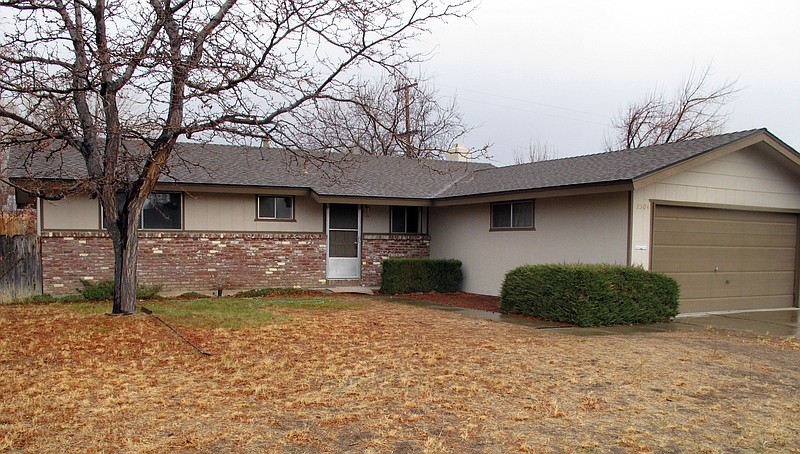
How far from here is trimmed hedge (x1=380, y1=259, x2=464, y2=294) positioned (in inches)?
655

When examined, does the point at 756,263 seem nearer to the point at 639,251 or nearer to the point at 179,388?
the point at 639,251

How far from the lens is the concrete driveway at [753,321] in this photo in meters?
10.7

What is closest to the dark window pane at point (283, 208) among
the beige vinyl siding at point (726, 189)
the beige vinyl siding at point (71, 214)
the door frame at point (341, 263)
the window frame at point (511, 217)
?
the door frame at point (341, 263)

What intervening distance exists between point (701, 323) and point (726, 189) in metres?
3.21

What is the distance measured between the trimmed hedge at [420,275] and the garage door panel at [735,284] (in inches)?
234

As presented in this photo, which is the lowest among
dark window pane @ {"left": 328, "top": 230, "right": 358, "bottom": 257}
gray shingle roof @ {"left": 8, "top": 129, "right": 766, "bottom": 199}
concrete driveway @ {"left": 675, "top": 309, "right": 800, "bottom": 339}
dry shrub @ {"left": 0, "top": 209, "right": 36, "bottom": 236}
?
concrete driveway @ {"left": 675, "top": 309, "right": 800, "bottom": 339}

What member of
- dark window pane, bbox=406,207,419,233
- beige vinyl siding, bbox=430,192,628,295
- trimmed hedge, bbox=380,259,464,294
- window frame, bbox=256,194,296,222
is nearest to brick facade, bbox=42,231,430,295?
window frame, bbox=256,194,296,222

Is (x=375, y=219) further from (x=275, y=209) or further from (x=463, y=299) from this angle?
(x=463, y=299)

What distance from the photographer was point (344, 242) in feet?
57.4

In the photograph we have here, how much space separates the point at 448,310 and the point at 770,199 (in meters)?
7.26

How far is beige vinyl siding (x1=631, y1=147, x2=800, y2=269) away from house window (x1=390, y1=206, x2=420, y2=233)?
770 cm

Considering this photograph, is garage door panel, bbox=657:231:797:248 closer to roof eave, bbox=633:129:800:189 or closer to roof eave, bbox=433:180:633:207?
roof eave, bbox=633:129:800:189

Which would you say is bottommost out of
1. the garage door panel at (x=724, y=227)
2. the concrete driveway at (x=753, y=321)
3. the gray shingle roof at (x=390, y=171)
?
the concrete driveway at (x=753, y=321)

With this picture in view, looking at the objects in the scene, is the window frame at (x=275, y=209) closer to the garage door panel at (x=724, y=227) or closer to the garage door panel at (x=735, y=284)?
the garage door panel at (x=724, y=227)
